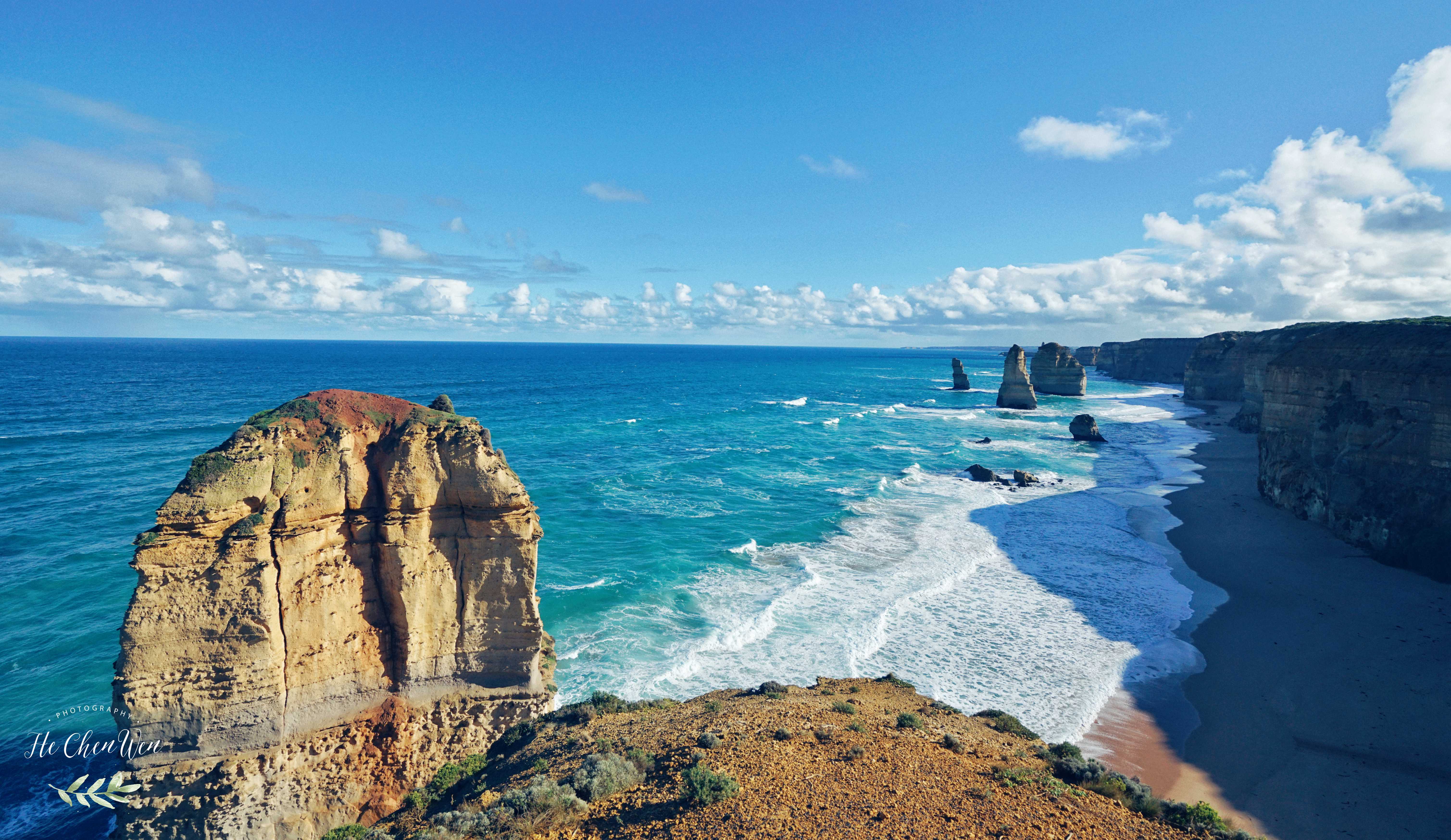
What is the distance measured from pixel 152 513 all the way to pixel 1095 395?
431 ft

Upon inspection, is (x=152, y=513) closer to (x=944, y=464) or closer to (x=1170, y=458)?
(x=944, y=464)

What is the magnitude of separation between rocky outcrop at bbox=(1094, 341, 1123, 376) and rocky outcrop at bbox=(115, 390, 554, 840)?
7485 inches

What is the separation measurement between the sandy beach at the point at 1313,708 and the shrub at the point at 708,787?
1330 centimetres

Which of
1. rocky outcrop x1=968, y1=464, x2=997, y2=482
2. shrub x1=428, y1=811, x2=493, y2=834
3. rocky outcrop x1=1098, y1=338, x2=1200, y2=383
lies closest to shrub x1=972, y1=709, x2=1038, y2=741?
shrub x1=428, y1=811, x2=493, y2=834

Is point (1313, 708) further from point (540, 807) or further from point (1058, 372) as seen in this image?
point (1058, 372)

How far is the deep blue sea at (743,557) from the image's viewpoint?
21.6m

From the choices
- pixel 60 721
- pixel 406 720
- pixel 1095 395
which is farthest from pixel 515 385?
pixel 1095 395

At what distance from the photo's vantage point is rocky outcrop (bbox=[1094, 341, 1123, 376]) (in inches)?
6865

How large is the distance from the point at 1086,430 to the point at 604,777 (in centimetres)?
6987

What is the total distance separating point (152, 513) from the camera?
34344 millimetres

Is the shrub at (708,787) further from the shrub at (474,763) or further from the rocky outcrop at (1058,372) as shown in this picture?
the rocky outcrop at (1058,372)

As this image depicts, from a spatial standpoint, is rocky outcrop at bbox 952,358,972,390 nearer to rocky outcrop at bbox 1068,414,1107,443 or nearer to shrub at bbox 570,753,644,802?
rocky outcrop at bbox 1068,414,1107,443

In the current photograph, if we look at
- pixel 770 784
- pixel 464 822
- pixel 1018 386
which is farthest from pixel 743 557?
pixel 1018 386
